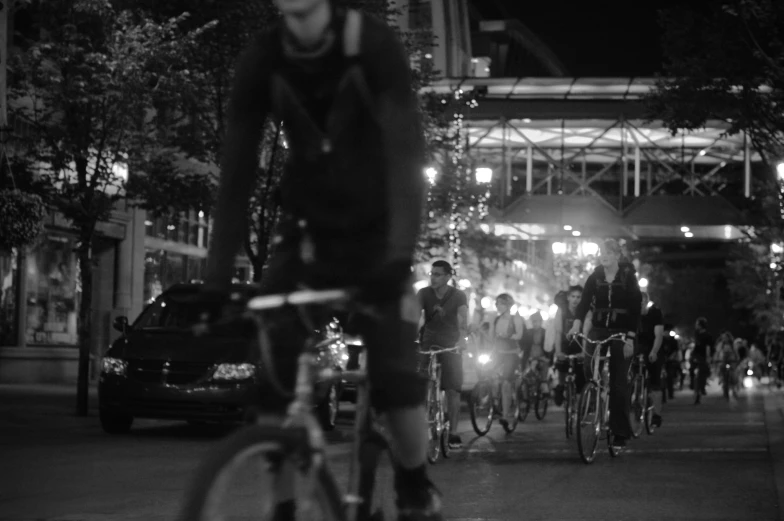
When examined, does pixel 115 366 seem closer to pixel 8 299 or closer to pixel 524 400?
pixel 524 400

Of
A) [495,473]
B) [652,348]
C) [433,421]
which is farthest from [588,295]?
[652,348]

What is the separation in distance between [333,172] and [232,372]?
11388mm

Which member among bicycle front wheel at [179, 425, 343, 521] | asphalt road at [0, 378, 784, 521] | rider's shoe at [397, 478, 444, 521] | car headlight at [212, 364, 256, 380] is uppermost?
car headlight at [212, 364, 256, 380]

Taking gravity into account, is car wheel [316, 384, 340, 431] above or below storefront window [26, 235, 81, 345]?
below

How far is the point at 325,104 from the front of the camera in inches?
153

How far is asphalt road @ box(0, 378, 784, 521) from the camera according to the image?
898 cm

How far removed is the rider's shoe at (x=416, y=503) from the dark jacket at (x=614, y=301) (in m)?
9.57

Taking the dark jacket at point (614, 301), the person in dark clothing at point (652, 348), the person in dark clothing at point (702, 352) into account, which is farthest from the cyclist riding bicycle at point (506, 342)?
the person in dark clothing at point (702, 352)

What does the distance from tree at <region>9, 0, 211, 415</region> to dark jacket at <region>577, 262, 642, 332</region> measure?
6428 mm

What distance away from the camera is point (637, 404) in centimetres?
1648

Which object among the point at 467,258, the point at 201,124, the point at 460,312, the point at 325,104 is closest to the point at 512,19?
the point at 467,258

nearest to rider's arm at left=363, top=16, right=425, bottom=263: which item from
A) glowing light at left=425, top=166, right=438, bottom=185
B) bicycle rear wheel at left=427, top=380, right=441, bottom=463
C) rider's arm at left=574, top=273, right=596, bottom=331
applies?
bicycle rear wheel at left=427, top=380, right=441, bottom=463

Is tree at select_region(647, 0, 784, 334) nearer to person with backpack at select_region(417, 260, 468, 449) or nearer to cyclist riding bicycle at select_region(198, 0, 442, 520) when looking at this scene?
person with backpack at select_region(417, 260, 468, 449)

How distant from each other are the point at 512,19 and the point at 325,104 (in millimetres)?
101955
